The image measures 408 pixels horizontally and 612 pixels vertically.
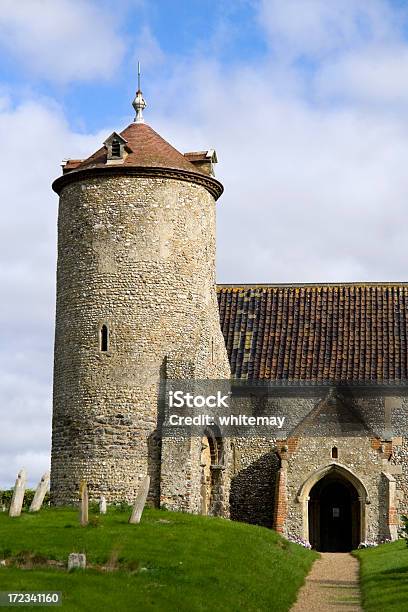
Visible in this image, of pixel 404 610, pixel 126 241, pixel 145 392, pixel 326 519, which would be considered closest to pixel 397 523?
pixel 326 519

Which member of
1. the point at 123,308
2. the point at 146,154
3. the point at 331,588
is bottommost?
the point at 331,588

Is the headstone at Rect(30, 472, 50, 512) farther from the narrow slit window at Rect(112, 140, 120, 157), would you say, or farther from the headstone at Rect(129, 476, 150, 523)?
the narrow slit window at Rect(112, 140, 120, 157)

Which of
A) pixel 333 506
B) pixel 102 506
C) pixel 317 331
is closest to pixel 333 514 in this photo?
pixel 333 506

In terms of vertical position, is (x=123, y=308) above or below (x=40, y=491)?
above

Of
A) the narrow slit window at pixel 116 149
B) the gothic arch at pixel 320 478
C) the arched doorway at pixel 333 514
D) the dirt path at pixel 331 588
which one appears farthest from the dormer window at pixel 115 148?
the dirt path at pixel 331 588

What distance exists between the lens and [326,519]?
4144 centimetres

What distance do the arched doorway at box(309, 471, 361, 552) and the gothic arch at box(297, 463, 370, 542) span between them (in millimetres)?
805

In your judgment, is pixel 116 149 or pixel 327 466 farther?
pixel 327 466

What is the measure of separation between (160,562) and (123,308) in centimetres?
1336

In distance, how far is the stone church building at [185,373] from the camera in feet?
117

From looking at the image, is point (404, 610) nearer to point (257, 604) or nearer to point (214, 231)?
point (257, 604)

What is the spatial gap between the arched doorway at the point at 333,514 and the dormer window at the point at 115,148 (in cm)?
1362

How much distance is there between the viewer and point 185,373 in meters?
36.0

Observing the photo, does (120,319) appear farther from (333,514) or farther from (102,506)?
(333,514)
